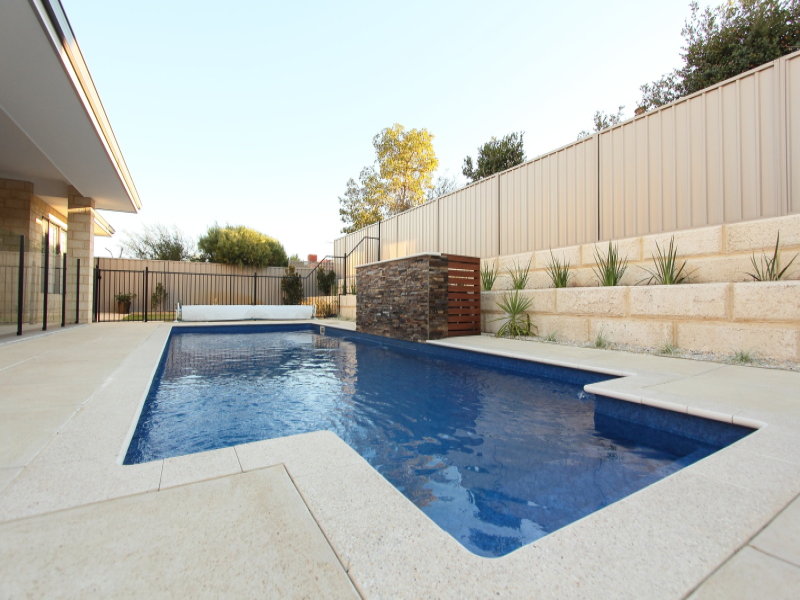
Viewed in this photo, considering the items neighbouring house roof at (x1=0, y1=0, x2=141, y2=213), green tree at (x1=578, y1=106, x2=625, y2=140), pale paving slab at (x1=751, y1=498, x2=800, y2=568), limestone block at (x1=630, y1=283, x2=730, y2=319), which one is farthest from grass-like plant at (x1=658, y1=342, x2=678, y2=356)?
green tree at (x1=578, y1=106, x2=625, y2=140)

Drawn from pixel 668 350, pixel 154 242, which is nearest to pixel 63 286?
pixel 668 350

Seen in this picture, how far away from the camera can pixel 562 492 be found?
1.65 meters

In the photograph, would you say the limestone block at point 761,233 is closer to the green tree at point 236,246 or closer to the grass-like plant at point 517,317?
the grass-like plant at point 517,317

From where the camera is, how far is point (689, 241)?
4.29 m

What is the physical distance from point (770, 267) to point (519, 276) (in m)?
2.99

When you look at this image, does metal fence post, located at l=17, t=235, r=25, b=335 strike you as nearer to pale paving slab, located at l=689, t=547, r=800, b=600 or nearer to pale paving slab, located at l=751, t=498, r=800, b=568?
pale paving slab, located at l=689, t=547, r=800, b=600

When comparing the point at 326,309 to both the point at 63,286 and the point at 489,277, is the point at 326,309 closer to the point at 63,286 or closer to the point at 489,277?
the point at 63,286

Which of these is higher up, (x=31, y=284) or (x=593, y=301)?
(x=31, y=284)

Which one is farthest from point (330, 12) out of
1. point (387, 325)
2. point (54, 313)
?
point (54, 313)

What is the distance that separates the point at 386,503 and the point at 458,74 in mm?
12477

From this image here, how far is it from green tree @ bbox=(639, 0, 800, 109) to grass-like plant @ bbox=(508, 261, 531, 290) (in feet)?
32.4

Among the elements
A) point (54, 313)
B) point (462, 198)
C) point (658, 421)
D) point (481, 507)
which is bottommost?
point (481, 507)

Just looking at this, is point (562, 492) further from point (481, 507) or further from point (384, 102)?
point (384, 102)

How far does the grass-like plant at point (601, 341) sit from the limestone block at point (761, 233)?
1572 millimetres
